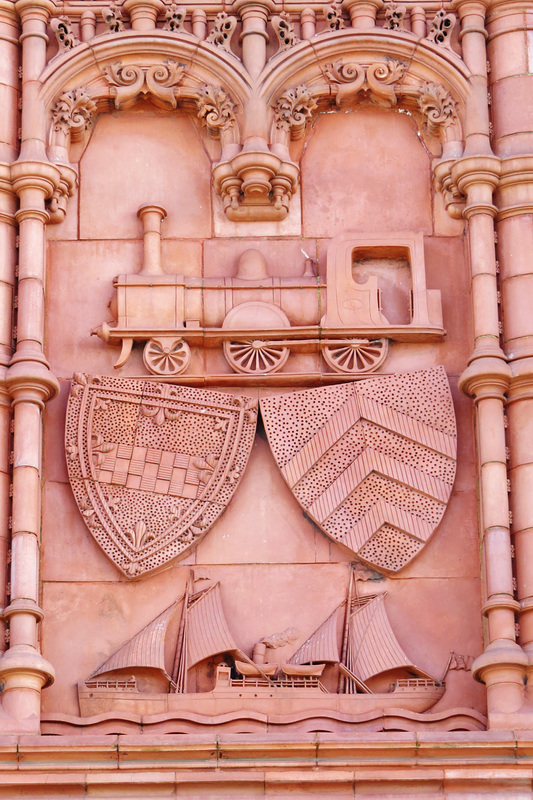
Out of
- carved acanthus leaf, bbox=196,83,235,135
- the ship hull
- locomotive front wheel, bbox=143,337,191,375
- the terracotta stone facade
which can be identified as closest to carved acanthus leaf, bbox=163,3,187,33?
the terracotta stone facade

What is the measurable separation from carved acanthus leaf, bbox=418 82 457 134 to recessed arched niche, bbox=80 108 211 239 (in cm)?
171

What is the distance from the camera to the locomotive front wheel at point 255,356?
55.8 ft

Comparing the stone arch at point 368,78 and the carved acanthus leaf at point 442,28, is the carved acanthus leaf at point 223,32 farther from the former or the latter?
the carved acanthus leaf at point 442,28

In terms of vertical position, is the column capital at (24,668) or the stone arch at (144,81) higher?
the stone arch at (144,81)

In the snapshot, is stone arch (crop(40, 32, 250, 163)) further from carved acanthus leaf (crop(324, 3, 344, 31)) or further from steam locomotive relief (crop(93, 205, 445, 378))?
steam locomotive relief (crop(93, 205, 445, 378))

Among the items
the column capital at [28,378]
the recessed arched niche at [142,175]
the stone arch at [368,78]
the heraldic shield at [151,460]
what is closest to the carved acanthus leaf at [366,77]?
the stone arch at [368,78]

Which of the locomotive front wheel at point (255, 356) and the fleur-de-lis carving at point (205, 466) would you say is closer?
the fleur-de-lis carving at point (205, 466)

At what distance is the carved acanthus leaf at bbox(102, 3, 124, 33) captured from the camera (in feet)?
58.8

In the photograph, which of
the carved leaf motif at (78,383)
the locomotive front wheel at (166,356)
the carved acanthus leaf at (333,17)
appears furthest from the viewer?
the carved acanthus leaf at (333,17)

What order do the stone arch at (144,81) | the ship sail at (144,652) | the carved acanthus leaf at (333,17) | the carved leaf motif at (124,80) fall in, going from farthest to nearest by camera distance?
1. the carved acanthus leaf at (333,17)
2. the carved leaf motif at (124,80)
3. the stone arch at (144,81)
4. the ship sail at (144,652)

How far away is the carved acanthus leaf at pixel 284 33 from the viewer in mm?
17891

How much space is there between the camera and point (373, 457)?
1672cm

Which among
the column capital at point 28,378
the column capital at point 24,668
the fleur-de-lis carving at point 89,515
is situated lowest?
the column capital at point 24,668

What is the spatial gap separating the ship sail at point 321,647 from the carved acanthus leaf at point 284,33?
4522 mm
